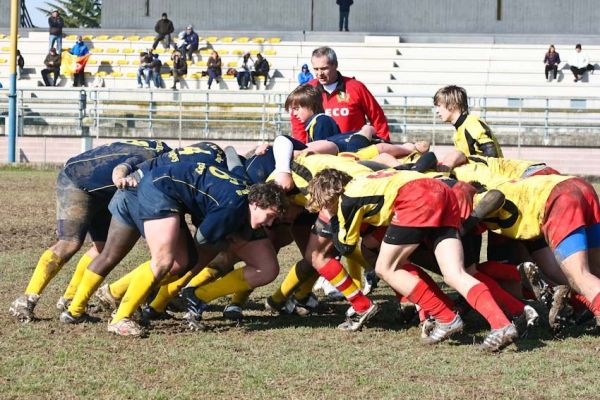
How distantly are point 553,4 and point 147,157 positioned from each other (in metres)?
30.4

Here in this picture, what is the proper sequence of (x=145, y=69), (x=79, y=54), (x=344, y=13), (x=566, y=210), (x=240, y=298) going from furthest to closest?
(x=344, y=13)
(x=79, y=54)
(x=145, y=69)
(x=240, y=298)
(x=566, y=210)

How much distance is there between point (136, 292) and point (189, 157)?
3.34ft

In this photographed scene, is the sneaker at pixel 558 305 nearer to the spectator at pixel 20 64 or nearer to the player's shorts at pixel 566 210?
the player's shorts at pixel 566 210

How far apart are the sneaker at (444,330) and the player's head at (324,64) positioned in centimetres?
310

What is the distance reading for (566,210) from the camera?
688cm

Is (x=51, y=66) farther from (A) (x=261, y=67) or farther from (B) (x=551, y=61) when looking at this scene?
(B) (x=551, y=61)

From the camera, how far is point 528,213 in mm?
7090

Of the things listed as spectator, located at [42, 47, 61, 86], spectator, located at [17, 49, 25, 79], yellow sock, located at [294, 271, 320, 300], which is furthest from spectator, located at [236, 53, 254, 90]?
yellow sock, located at [294, 271, 320, 300]

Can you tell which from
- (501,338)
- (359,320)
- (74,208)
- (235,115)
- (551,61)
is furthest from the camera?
(551,61)

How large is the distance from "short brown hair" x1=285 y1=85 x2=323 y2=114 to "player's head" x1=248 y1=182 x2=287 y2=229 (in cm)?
131

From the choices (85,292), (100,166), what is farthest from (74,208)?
(85,292)

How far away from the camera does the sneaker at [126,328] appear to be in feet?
22.9

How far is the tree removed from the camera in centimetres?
6081

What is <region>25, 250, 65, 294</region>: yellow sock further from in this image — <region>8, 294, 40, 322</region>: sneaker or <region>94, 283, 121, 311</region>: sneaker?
<region>94, 283, 121, 311</region>: sneaker
